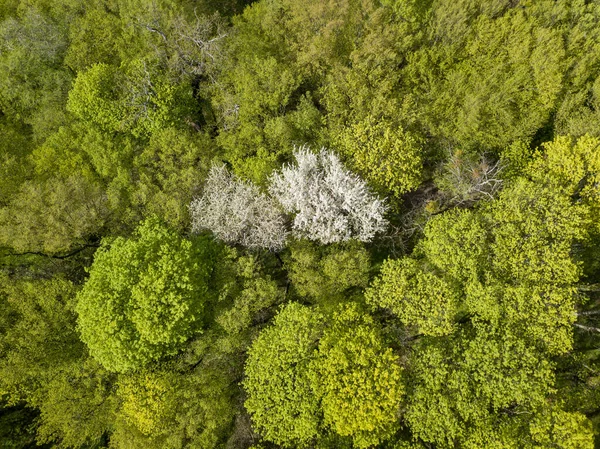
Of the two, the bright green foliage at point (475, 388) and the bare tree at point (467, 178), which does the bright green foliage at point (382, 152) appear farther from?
the bright green foliage at point (475, 388)

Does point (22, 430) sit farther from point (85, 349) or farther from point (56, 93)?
point (56, 93)

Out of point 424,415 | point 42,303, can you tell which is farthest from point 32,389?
point 424,415

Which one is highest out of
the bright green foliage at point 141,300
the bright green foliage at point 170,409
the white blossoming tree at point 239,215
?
the white blossoming tree at point 239,215

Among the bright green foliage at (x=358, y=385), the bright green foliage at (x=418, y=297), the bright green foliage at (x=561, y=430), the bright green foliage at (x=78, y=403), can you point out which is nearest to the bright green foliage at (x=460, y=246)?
the bright green foliage at (x=418, y=297)

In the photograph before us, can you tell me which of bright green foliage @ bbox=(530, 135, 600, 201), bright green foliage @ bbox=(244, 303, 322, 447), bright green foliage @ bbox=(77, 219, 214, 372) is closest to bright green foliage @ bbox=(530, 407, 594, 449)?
bright green foliage @ bbox=(244, 303, 322, 447)

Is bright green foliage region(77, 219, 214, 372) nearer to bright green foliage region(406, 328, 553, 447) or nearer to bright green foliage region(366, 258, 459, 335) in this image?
bright green foliage region(366, 258, 459, 335)

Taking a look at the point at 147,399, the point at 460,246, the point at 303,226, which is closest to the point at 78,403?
the point at 147,399

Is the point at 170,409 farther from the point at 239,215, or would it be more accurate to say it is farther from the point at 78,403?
the point at 239,215
